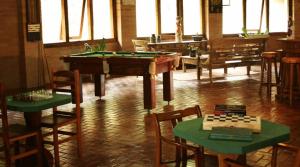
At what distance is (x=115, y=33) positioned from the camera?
11.9 meters

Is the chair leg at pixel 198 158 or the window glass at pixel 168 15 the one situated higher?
the window glass at pixel 168 15

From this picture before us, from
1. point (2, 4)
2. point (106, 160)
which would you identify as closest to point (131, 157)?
point (106, 160)

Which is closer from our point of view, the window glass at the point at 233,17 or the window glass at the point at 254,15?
the window glass at the point at 233,17

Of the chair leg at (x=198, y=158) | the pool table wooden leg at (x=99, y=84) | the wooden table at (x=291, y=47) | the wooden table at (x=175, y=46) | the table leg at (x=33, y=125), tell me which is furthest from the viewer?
the wooden table at (x=175, y=46)

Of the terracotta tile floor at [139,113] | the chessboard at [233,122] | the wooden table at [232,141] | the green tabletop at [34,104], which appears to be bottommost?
the terracotta tile floor at [139,113]

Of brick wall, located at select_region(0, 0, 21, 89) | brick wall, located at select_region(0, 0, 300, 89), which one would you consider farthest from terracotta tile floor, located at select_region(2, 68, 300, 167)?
brick wall, located at select_region(0, 0, 21, 89)

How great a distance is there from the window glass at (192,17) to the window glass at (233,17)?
909 millimetres

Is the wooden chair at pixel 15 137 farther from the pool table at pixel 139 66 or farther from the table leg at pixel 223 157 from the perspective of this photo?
the pool table at pixel 139 66

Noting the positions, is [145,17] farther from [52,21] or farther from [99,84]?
[99,84]

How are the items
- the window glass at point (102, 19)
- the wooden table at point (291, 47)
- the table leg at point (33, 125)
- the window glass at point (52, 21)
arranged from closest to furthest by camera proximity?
the table leg at point (33, 125) < the wooden table at point (291, 47) < the window glass at point (52, 21) < the window glass at point (102, 19)

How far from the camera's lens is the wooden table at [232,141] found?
2.93 m

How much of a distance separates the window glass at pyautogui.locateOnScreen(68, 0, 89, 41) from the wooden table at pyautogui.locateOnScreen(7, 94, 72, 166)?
6.52m

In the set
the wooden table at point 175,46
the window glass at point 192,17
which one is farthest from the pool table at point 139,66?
the window glass at point 192,17

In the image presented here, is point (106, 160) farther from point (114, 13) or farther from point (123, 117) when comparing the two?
point (114, 13)
